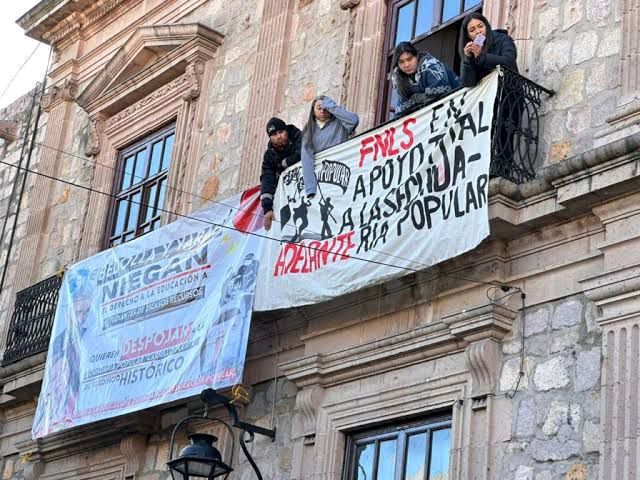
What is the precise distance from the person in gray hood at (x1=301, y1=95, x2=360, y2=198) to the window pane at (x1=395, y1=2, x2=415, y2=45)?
104cm

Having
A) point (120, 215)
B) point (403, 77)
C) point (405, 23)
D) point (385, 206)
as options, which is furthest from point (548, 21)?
point (120, 215)

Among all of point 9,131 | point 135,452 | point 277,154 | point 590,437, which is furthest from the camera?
point 9,131

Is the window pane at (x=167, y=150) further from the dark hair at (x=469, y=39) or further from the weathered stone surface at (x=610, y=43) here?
the weathered stone surface at (x=610, y=43)

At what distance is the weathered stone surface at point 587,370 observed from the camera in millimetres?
8297

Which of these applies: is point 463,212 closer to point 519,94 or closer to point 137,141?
point 519,94

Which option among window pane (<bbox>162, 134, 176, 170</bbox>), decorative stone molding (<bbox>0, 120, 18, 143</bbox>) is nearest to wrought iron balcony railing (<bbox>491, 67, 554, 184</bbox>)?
window pane (<bbox>162, 134, 176, 170</bbox>)

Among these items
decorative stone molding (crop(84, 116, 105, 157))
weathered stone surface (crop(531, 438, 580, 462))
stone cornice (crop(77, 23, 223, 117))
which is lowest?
weathered stone surface (crop(531, 438, 580, 462))

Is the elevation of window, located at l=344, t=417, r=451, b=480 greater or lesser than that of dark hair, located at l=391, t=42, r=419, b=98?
lesser

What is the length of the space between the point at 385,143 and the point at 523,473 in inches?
104

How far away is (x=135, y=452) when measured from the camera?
468 inches

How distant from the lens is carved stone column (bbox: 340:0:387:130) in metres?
11.3

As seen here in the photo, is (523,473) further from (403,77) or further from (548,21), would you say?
(548,21)

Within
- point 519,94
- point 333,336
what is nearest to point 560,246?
point 519,94

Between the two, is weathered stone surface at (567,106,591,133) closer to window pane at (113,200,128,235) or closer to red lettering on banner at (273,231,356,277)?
red lettering on banner at (273,231,356,277)
